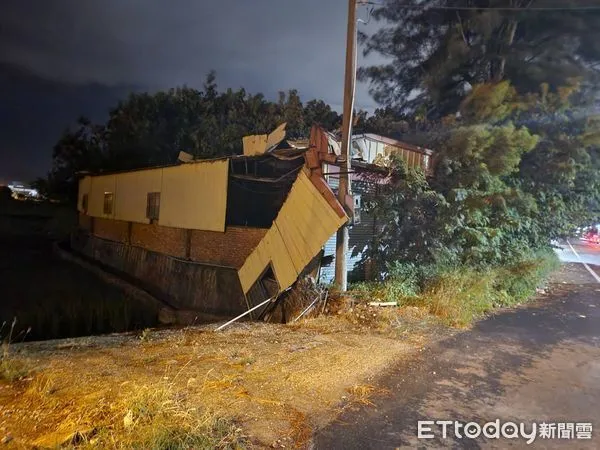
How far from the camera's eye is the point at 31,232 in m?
27.9

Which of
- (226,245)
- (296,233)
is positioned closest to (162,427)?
(296,233)

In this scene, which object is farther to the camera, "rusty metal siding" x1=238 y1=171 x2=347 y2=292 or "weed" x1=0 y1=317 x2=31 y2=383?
"rusty metal siding" x1=238 y1=171 x2=347 y2=292

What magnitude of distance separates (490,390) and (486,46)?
1306 centimetres

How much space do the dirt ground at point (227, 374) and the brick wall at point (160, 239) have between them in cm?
533

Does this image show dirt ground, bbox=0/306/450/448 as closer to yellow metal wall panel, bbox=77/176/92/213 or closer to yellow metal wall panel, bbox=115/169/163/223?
yellow metal wall panel, bbox=115/169/163/223

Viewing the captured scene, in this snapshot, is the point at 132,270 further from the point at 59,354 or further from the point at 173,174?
the point at 59,354

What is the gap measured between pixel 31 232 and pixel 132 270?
18467 mm

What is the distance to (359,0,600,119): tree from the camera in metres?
13.4

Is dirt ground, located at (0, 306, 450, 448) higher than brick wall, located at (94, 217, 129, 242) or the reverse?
the reverse

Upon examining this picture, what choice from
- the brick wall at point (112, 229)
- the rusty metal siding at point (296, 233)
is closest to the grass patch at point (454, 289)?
the rusty metal siding at point (296, 233)

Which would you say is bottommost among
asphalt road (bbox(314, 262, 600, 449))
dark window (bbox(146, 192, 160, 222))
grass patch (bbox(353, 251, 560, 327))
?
asphalt road (bbox(314, 262, 600, 449))

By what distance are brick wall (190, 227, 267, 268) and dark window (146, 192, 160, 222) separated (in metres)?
2.72

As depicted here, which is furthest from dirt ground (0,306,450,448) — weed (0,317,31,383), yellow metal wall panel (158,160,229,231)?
yellow metal wall panel (158,160,229,231)

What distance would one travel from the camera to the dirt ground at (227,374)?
3.32m
